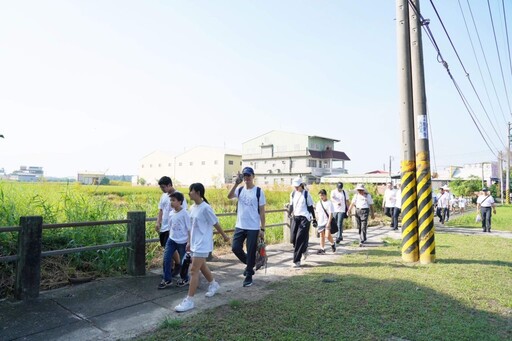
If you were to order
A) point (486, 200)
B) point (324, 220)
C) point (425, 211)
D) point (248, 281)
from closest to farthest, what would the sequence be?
point (248, 281) < point (425, 211) < point (324, 220) < point (486, 200)

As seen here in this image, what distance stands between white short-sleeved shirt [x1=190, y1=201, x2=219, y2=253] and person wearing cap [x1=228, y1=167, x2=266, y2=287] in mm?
946

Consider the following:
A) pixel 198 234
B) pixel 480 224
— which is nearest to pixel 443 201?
pixel 480 224

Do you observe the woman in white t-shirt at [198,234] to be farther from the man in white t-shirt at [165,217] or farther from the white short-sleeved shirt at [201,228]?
the man in white t-shirt at [165,217]

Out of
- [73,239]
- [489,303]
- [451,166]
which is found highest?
[451,166]

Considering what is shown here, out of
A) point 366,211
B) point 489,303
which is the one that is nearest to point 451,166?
point 366,211

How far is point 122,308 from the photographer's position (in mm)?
4336

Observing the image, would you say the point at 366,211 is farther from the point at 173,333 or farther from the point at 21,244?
the point at 21,244

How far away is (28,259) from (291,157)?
51315mm

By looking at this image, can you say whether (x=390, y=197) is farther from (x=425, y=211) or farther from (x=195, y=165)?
(x=195, y=165)

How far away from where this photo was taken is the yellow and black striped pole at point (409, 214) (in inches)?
288

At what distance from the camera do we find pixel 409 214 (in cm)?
738

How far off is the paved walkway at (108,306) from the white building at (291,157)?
154ft

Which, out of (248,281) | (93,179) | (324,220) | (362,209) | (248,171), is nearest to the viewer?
(248,281)

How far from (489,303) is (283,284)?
2.84 metres
